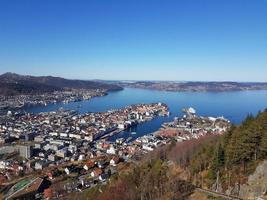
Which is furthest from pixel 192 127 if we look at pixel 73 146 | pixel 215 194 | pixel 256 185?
pixel 256 185

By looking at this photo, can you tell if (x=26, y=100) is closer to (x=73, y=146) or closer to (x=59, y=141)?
(x=59, y=141)

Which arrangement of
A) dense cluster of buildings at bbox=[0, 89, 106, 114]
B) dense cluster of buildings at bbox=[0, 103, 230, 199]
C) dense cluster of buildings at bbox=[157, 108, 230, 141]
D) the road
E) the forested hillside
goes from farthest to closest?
1. dense cluster of buildings at bbox=[0, 89, 106, 114]
2. dense cluster of buildings at bbox=[157, 108, 230, 141]
3. dense cluster of buildings at bbox=[0, 103, 230, 199]
4. the forested hillside
5. the road

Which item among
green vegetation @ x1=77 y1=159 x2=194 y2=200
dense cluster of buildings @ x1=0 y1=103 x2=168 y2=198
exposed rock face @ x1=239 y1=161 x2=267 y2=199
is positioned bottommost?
dense cluster of buildings @ x1=0 y1=103 x2=168 y2=198

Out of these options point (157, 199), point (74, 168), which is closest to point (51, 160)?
point (74, 168)

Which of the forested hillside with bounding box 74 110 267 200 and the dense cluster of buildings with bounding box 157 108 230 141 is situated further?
the dense cluster of buildings with bounding box 157 108 230 141

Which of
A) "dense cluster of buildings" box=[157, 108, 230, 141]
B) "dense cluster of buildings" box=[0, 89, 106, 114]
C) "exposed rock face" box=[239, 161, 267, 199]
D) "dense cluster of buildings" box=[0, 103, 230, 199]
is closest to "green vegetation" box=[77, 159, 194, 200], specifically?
"exposed rock face" box=[239, 161, 267, 199]

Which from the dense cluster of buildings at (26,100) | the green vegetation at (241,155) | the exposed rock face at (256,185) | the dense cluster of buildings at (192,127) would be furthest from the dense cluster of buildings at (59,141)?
the dense cluster of buildings at (26,100)

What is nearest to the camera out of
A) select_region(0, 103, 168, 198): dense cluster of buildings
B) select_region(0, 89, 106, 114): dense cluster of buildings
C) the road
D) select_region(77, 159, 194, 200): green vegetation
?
the road

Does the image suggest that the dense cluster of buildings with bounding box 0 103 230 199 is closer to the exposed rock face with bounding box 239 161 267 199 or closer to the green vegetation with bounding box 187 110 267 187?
the green vegetation with bounding box 187 110 267 187
